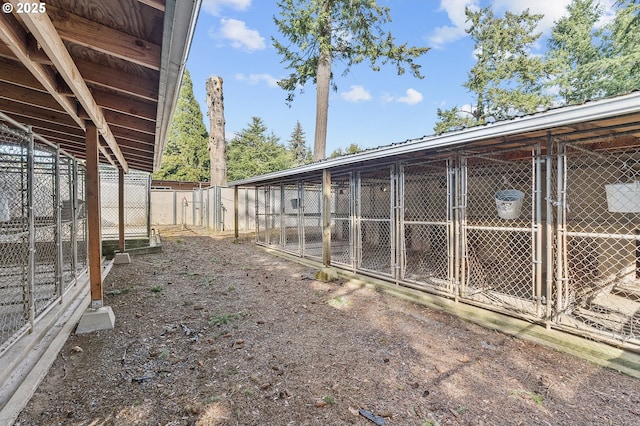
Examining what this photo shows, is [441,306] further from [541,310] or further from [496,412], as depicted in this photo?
[496,412]

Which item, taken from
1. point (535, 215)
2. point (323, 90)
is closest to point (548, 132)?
point (535, 215)

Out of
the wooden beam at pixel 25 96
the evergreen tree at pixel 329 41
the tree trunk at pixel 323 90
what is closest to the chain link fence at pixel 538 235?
the wooden beam at pixel 25 96

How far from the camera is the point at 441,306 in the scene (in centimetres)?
429

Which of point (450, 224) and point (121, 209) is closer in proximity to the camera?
point (450, 224)

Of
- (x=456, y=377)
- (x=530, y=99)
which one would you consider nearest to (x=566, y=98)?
(x=530, y=99)

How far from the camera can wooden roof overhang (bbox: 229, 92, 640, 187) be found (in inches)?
98.3

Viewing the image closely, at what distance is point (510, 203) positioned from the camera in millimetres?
3848

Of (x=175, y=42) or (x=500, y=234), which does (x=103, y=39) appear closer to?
(x=175, y=42)

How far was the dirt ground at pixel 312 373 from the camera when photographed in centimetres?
217

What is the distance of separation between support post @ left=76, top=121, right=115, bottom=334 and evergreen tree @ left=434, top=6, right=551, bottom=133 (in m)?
16.7

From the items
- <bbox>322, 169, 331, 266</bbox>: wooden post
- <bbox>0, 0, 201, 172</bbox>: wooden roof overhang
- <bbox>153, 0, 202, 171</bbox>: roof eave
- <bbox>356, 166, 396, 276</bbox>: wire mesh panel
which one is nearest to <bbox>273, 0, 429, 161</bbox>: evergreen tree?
<bbox>356, 166, 396, 276</bbox>: wire mesh panel

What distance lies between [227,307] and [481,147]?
4268mm

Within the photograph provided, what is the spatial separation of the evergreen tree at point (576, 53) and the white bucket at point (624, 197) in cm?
1674

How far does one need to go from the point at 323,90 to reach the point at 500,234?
9302 mm
